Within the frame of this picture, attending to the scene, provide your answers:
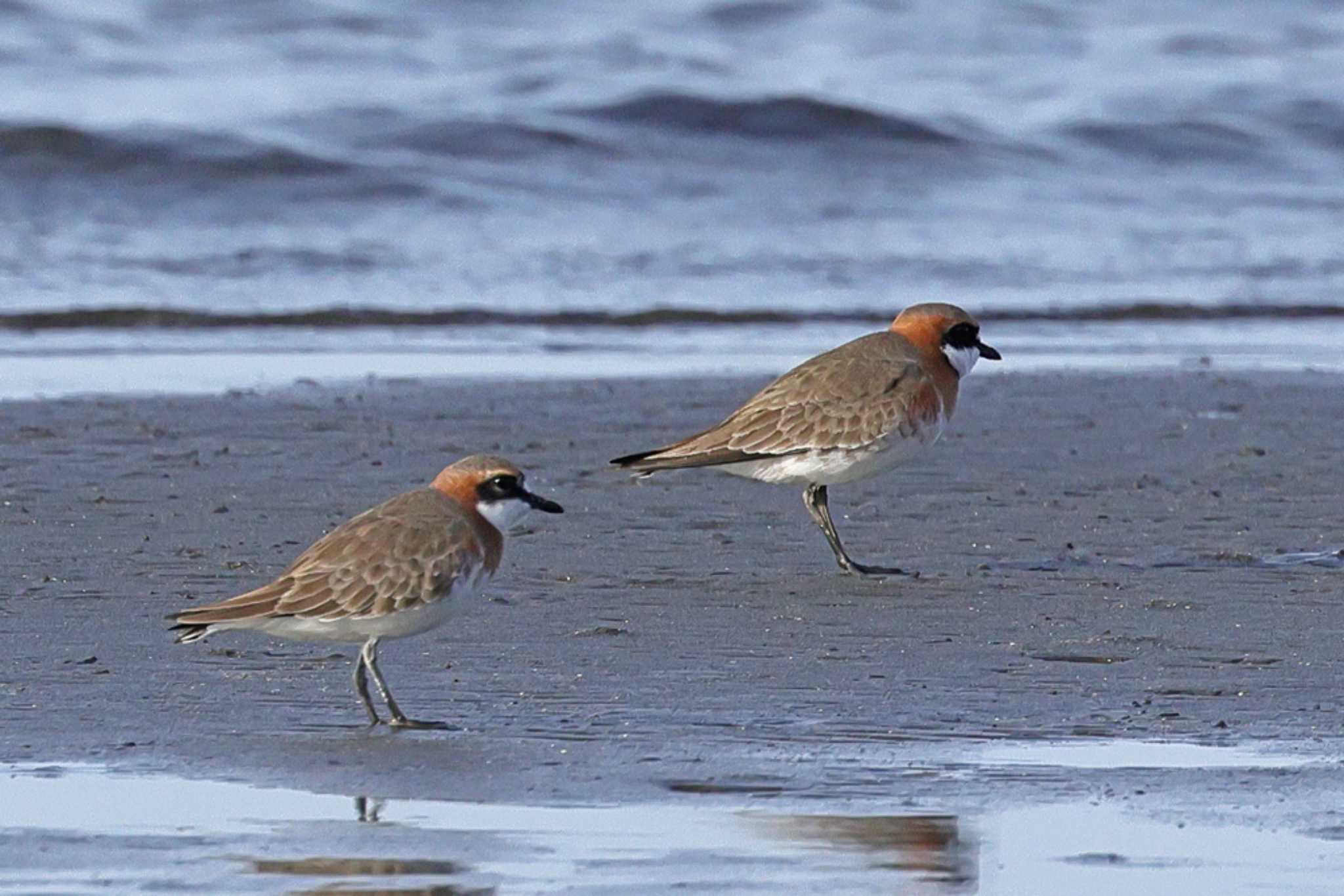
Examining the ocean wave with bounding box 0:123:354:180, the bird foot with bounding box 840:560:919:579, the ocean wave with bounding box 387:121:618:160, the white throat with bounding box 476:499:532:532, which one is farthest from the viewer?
the ocean wave with bounding box 387:121:618:160

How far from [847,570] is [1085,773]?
2619 mm

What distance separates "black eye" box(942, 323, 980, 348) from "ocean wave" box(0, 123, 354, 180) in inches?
453

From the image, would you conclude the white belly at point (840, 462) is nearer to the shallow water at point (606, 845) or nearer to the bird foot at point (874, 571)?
the bird foot at point (874, 571)

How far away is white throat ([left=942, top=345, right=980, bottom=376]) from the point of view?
877 cm

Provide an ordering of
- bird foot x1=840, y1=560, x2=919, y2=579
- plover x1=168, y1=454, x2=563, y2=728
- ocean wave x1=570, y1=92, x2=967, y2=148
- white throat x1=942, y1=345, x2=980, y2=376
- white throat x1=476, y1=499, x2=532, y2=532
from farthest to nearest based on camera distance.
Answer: ocean wave x1=570, y1=92, x2=967, y2=148 → white throat x1=942, y1=345, x2=980, y2=376 → bird foot x1=840, y1=560, x2=919, y2=579 → white throat x1=476, y1=499, x2=532, y2=532 → plover x1=168, y1=454, x2=563, y2=728

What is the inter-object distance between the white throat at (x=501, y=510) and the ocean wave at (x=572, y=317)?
8.62 m

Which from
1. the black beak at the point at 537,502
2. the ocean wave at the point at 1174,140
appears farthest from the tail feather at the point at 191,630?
the ocean wave at the point at 1174,140

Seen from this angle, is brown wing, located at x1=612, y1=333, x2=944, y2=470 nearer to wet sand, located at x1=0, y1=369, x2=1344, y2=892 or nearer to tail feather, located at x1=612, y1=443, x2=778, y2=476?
tail feather, located at x1=612, y1=443, x2=778, y2=476

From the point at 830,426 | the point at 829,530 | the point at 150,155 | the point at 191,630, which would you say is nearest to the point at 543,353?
the point at 830,426

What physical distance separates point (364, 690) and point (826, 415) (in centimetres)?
290

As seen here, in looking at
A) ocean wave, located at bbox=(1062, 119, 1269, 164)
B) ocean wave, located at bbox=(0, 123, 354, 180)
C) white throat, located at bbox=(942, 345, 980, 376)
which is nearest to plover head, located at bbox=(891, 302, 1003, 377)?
white throat, located at bbox=(942, 345, 980, 376)

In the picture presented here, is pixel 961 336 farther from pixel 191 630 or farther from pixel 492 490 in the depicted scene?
pixel 191 630

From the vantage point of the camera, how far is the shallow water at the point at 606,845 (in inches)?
177

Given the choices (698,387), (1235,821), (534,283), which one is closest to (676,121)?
(534,283)
